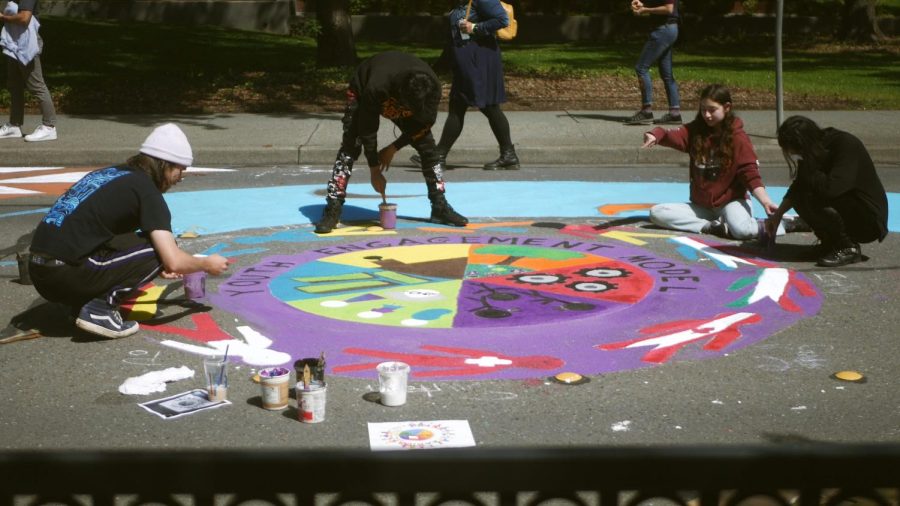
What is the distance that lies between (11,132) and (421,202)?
5.46 m

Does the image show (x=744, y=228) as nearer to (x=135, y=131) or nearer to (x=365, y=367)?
(x=365, y=367)

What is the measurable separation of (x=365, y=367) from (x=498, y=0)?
6572mm

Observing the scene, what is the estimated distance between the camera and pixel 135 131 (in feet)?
45.5

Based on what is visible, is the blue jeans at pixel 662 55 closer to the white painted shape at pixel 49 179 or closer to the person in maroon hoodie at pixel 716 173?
the person in maroon hoodie at pixel 716 173

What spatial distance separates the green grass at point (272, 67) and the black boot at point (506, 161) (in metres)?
4.50

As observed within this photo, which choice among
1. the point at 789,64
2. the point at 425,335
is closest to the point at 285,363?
the point at 425,335

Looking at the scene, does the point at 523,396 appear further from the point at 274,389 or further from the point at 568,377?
the point at 274,389

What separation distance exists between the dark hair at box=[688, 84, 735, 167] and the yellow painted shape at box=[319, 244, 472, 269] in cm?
184

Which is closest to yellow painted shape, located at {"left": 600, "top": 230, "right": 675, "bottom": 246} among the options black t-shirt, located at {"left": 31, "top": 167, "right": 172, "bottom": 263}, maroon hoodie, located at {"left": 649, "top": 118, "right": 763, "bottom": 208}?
maroon hoodie, located at {"left": 649, "top": 118, "right": 763, "bottom": 208}

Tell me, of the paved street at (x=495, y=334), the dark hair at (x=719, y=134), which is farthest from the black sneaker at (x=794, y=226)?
the dark hair at (x=719, y=134)

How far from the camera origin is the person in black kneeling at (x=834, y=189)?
7.73 meters

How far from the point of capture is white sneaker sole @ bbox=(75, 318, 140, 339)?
19.6 feet

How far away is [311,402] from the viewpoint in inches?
192

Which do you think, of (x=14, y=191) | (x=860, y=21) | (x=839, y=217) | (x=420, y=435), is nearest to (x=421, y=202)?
(x=14, y=191)
